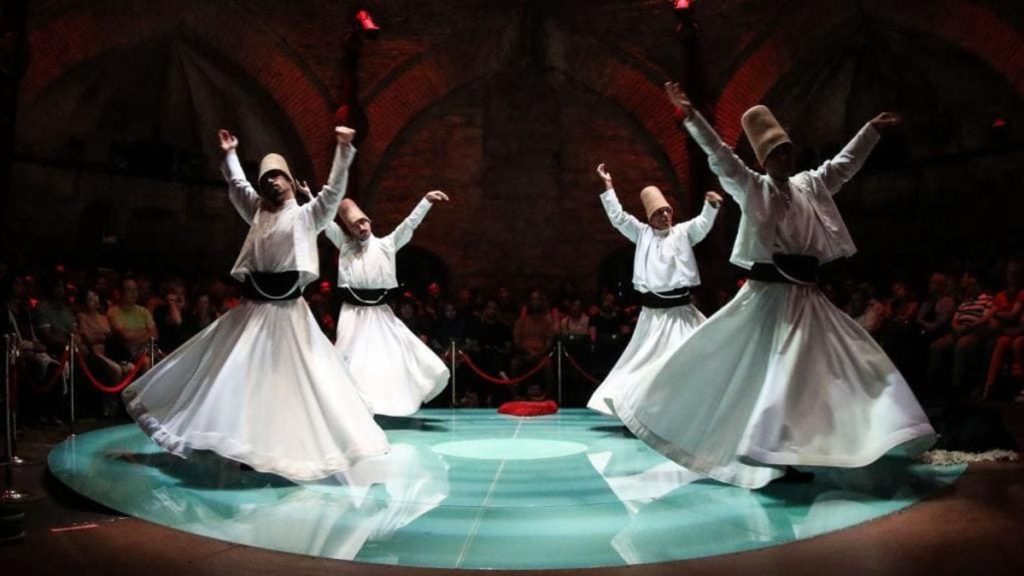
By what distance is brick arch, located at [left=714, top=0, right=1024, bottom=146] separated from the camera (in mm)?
11883

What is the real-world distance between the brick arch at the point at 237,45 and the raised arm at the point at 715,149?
31.7 ft

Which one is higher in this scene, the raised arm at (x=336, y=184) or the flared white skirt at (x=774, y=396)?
the raised arm at (x=336, y=184)

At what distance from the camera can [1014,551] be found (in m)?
3.66

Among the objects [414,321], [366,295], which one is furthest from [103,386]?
[414,321]

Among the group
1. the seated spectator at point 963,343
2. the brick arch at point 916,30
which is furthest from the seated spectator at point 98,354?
the brick arch at point 916,30

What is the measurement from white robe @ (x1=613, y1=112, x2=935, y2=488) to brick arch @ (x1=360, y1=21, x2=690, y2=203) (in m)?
9.07

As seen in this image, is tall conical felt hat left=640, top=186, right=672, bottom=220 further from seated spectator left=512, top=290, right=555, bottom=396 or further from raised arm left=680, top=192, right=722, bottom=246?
seated spectator left=512, top=290, right=555, bottom=396

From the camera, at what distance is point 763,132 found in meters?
5.25

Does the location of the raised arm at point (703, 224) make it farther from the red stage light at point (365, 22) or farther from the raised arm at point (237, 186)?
the red stage light at point (365, 22)

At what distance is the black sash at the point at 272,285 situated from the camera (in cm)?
569

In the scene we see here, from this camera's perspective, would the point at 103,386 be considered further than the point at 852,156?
Yes

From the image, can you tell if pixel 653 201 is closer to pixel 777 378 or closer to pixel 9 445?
pixel 777 378

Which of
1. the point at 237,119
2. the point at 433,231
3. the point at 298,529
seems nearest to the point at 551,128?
the point at 433,231

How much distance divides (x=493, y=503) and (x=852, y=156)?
2.94 metres
